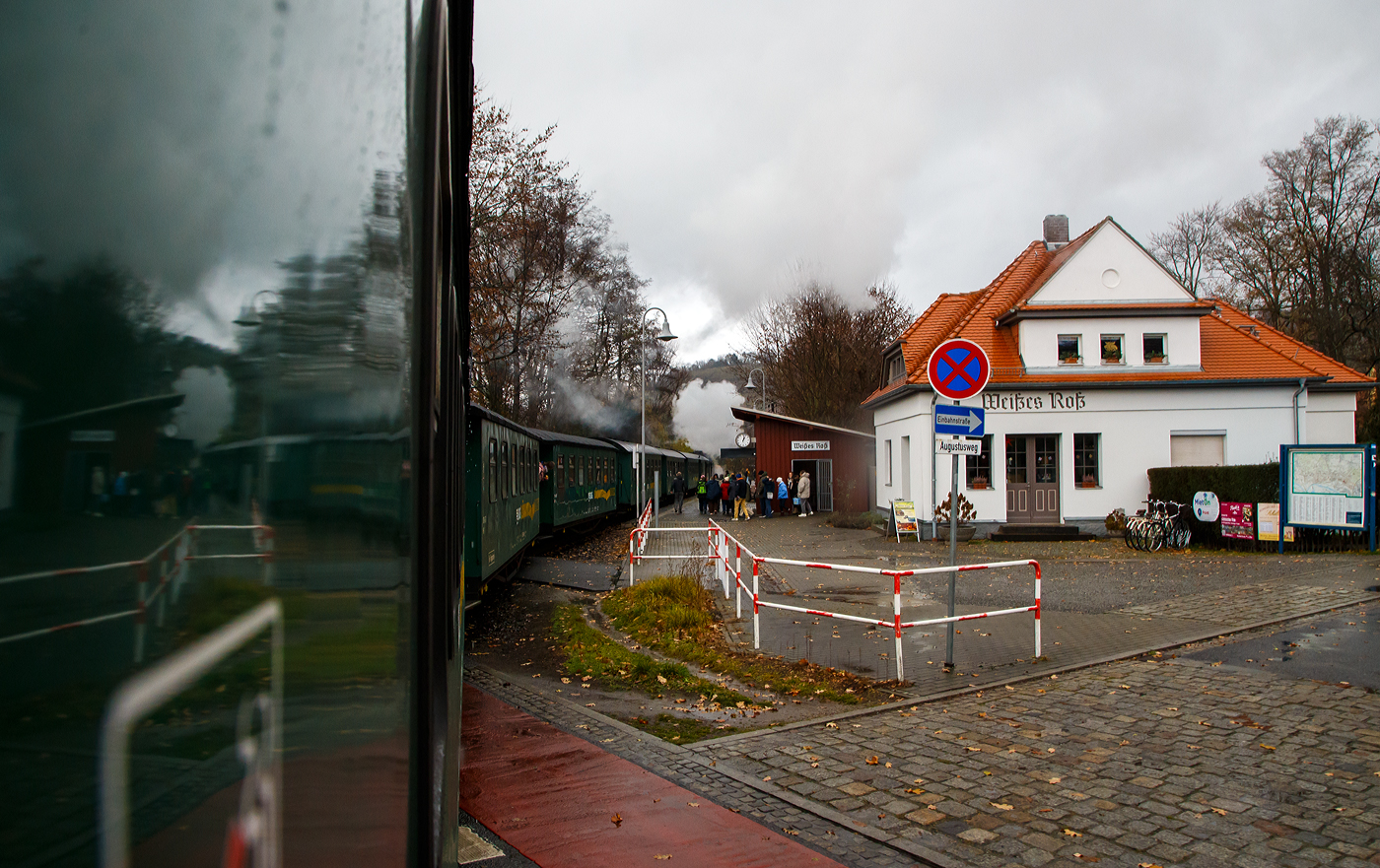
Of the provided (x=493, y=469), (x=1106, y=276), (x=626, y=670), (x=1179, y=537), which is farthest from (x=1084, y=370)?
(x=626, y=670)

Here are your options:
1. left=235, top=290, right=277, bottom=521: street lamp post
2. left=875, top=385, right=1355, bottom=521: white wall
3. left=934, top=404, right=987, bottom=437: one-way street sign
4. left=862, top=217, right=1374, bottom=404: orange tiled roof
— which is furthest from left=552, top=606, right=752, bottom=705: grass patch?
left=862, top=217, right=1374, bottom=404: orange tiled roof

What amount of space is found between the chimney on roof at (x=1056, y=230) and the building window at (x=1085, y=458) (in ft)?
31.3

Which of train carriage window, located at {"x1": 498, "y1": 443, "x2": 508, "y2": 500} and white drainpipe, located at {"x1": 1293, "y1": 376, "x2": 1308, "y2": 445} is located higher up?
white drainpipe, located at {"x1": 1293, "y1": 376, "x2": 1308, "y2": 445}

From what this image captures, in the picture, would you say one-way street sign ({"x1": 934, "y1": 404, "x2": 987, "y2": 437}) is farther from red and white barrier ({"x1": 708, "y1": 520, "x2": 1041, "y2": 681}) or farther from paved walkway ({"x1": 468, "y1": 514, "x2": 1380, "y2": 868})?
paved walkway ({"x1": 468, "y1": 514, "x2": 1380, "y2": 868})

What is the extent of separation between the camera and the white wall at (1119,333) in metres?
22.9

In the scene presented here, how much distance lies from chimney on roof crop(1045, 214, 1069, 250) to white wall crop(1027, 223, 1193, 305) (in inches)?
243

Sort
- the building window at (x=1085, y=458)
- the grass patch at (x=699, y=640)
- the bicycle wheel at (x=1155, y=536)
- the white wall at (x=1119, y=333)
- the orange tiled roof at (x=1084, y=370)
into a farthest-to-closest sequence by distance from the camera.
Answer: the white wall at (x=1119, y=333), the orange tiled roof at (x=1084, y=370), the building window at (x=1085, y=458), the bicycle wheel at (x=1155, y=536), the grass patch at (x=699, y=640)

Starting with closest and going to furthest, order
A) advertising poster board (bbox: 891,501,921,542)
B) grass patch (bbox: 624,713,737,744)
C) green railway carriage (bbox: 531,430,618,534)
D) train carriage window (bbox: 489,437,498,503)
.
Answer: grass patch (bbox: 624,713,737,744) < train carriage window (bbox: 489,437,498,503) < green railway carriage (bbox: 531,430,618,534) < advertising poster board (bbox: 891,501,921,542)

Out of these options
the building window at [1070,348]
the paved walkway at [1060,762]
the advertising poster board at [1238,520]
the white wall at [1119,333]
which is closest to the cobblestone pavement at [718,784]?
the paved walkway at [1060,762]

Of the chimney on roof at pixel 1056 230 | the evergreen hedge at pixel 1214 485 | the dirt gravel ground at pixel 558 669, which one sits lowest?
the dirt gravel ground at pixel 558 669

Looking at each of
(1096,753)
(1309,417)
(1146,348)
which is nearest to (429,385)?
(1096,753)

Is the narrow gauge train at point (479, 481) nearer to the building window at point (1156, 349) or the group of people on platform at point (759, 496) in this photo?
the group of people on platform at point (759, 496)

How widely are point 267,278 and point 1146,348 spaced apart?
2570cm

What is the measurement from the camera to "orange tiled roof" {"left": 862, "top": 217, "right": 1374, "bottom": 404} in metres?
22.5
